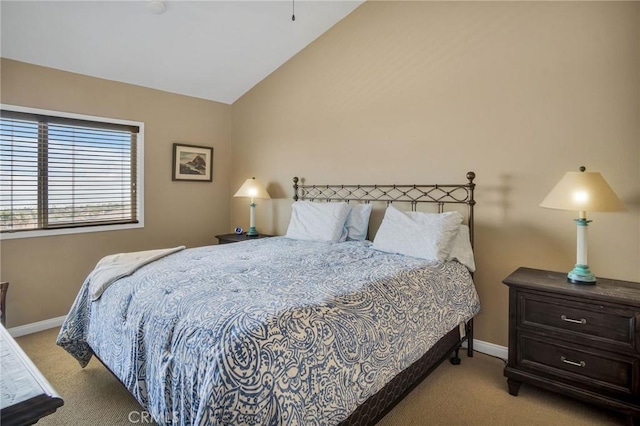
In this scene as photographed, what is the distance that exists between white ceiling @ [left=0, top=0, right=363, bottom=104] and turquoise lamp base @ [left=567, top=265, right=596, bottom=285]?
9.79ft

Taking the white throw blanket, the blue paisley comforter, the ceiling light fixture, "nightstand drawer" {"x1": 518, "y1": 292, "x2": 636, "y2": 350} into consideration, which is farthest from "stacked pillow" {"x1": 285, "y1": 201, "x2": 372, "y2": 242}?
the ceiling light fixture

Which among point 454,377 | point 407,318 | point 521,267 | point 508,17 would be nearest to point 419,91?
point 508,17

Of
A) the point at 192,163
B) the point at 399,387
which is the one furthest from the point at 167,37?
the point at 399,387

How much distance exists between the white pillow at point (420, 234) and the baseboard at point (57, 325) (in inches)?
36.3

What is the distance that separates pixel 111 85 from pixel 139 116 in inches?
15.1

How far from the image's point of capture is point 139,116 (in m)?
3.77

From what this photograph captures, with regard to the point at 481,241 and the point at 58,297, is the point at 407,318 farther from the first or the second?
the point at 58,297

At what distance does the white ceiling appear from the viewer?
2715 millimetres

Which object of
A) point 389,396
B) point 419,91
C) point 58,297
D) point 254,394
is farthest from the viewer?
point 58,297

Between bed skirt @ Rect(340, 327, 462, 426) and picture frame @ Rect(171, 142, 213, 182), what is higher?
picture frame @ Rect(171, 142, 213, 182)

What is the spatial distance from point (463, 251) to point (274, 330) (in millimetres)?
1774

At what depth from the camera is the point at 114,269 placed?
210 cm

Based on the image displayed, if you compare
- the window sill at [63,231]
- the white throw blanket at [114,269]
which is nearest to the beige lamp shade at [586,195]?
the white throw blanket at [114,269]

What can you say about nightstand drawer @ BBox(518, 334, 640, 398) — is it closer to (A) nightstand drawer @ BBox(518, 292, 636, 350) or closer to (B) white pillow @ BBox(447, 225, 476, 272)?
(A) nightstand drawer @ BBox(518, 292, 636, 350)
